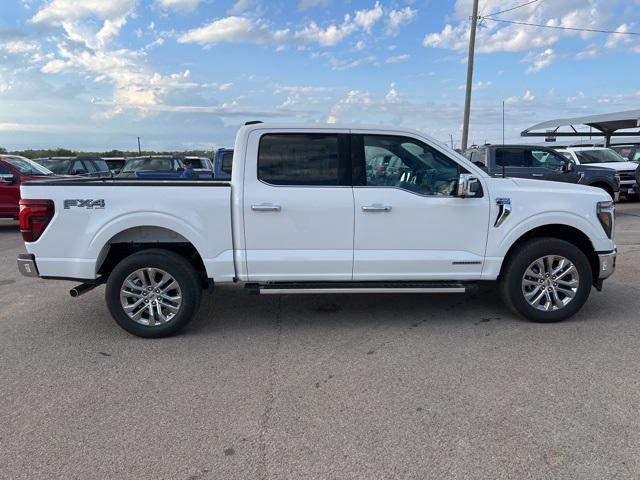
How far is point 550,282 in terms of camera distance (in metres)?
4.92

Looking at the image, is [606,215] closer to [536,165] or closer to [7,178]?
[536,165]

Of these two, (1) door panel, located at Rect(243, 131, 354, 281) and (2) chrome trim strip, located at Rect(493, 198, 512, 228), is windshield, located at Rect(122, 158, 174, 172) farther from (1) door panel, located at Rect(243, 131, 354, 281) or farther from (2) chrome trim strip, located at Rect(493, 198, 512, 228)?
(2) chrome trim strip, located at Rect(493, 198, 512, 228)

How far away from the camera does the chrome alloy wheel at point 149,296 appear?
15.3 feet

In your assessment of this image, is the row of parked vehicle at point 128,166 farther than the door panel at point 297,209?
Yes

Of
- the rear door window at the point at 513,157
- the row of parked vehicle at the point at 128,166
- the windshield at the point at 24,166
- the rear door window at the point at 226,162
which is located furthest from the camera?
the row of parked vehicle at the point at 128,166

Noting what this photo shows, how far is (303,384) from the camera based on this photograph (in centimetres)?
376

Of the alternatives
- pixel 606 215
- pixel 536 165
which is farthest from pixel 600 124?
pixel 606 215

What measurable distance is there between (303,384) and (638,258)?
6696 mm

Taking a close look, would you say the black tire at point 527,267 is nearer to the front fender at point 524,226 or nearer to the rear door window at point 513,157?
the front fender at point 524,226

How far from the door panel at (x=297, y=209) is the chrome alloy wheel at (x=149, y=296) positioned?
2.46ft

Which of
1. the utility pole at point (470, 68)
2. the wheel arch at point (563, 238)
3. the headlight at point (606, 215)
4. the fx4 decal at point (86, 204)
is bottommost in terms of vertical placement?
the wheel arch at point (563, 238)

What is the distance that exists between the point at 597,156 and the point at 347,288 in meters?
15.1

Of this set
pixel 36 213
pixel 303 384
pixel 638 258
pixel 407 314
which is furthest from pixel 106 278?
pixel 638 258

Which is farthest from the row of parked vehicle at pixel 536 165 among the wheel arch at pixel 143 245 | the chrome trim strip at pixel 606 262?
the wheel arch at pixel 143 245
